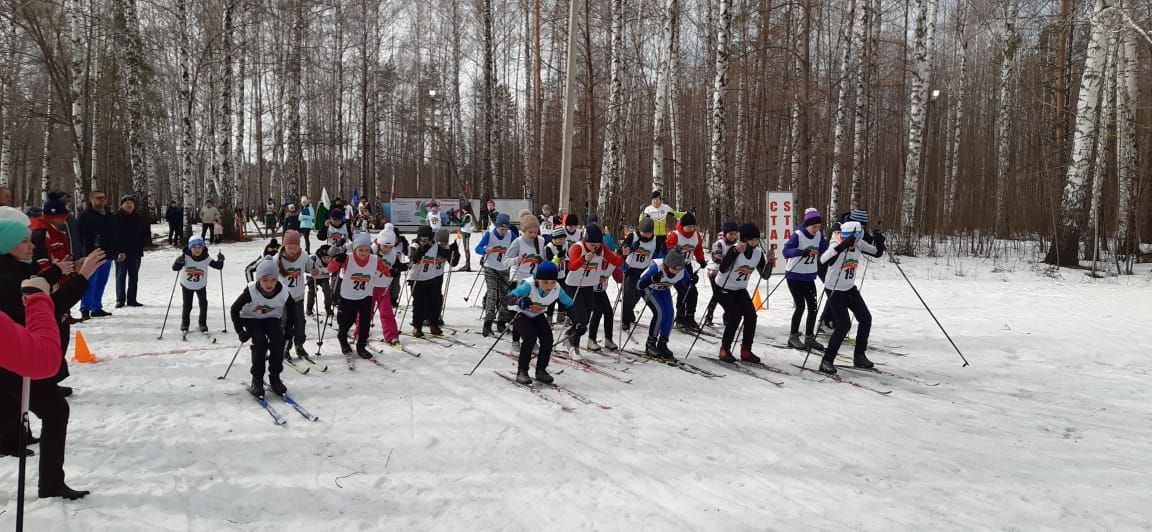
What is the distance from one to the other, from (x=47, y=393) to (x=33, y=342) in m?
1.34

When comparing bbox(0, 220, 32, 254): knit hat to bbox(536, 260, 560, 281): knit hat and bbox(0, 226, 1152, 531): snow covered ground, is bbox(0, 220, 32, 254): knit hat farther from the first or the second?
bbox(536, 260, 560, 281): knit hat

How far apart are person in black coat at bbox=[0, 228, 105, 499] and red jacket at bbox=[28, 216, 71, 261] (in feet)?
12.1

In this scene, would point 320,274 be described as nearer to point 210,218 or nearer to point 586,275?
point 586,275

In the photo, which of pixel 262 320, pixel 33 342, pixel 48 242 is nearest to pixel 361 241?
pixel 262 320

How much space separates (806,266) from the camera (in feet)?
29.1

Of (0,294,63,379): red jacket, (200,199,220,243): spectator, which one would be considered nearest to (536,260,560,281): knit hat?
(0,294,63,379): red jacket

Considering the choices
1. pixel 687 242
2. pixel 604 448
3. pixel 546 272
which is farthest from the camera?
pixel 687 242

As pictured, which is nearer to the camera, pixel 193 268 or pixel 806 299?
pixel 193 268

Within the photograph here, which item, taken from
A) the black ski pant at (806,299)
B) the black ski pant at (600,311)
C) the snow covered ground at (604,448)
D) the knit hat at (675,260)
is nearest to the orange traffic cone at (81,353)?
the snow covered ground at (604,448)

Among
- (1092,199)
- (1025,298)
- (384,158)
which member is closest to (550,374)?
(1025,298)

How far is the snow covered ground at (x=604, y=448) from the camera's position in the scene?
4098mm

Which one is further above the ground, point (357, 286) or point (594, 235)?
point (594, 235)

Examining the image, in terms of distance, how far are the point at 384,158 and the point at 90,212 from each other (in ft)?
165

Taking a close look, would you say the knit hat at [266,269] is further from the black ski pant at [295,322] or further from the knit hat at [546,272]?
the knit hat at [546,272]
